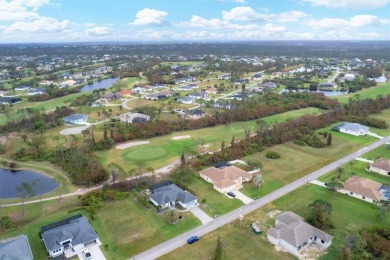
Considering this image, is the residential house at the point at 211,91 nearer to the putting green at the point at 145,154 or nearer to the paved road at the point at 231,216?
the putting green at the point at 145,154

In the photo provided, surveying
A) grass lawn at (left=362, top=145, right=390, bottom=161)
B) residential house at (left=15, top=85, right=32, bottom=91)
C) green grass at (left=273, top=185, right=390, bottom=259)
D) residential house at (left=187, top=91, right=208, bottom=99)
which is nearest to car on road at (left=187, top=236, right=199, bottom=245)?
green grass at (left=273, top=185, right=390, bottom=259)

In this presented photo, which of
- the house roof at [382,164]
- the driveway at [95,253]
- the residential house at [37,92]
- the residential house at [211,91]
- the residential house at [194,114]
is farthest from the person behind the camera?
the residential house at [211,91]

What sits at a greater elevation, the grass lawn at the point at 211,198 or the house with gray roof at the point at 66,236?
the house with gray roof at the point at 66,236

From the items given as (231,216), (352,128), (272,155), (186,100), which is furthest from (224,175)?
(186,100)

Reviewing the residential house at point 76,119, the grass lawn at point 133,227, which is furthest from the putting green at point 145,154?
the residential house at point 76,119

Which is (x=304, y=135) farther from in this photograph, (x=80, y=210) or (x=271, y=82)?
(x=271, y=82)

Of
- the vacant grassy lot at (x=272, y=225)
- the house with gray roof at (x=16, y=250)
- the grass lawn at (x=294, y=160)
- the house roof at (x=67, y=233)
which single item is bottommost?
the vacant grassy lot at (x=272, y=225)

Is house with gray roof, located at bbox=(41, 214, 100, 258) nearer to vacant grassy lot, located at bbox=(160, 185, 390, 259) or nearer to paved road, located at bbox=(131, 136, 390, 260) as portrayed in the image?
paved road, located at bbox=(131, 136, 390, 260)

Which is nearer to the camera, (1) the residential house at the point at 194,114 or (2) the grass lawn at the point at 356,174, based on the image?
(2) the grass lawn at the point at 356,174
